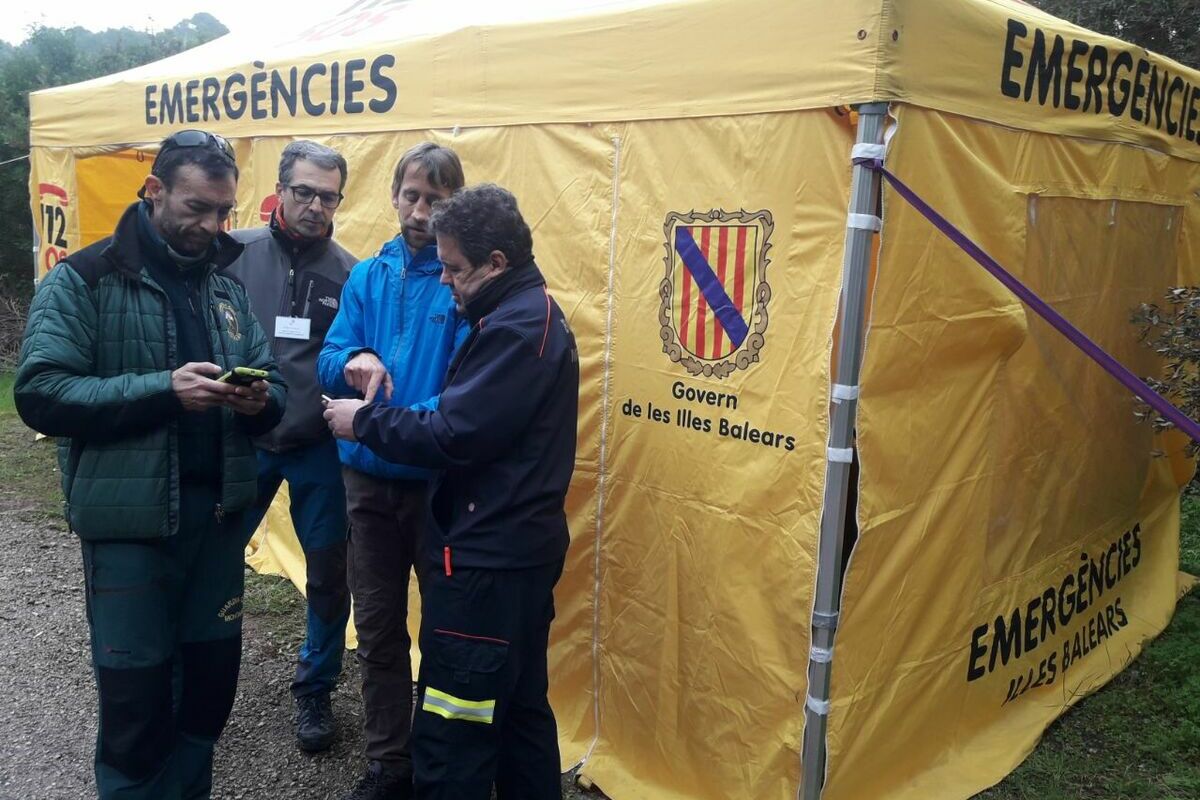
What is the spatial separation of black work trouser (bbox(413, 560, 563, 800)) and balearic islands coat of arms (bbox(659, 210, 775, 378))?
0.83 meters

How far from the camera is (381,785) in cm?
285

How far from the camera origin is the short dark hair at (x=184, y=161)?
2.25 m

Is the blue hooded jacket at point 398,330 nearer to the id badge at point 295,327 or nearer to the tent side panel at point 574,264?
the id badge at point 295,327

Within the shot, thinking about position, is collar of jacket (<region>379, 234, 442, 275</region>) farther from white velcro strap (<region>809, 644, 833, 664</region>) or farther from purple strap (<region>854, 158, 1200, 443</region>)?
white velcro strap (<region>809, 644, 833, 664</region>)

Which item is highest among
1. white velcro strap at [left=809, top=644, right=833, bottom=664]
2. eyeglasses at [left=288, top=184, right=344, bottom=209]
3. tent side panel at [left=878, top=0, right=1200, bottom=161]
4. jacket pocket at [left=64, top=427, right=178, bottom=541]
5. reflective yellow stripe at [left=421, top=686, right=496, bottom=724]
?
tent side panel at [left=878, top=0, right=1200, bottom=161]

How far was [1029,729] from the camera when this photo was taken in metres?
3.40

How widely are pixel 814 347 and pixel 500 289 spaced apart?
867 mm

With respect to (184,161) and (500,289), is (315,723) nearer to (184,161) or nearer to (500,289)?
(500,289)

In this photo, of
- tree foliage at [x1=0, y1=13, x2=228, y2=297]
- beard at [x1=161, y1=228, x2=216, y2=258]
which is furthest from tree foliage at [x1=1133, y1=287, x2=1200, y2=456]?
tree foliage at [x1=0, y1=13, x2=228, y2=297]

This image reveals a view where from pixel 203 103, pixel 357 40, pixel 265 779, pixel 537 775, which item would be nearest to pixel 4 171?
pixel 203 103

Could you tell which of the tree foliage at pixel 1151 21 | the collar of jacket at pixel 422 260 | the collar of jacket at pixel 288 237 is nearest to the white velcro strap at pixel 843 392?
the collar of jacket at pixel 422 260

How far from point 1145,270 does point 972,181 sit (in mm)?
1645

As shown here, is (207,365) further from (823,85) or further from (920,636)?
(920,636)

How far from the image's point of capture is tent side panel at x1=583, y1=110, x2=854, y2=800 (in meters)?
2.56
